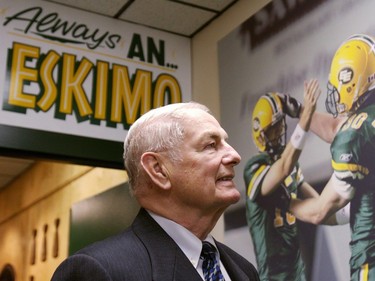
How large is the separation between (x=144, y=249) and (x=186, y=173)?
22 cm

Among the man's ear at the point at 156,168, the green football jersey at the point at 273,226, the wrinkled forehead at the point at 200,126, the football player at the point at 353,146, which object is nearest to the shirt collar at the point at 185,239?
the man's ear at the point at 156,168

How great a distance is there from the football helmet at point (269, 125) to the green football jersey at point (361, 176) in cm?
46

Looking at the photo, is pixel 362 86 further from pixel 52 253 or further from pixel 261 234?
pixel 52 253

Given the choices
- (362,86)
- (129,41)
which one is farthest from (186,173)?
(129,41)

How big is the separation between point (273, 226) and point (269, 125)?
503mm

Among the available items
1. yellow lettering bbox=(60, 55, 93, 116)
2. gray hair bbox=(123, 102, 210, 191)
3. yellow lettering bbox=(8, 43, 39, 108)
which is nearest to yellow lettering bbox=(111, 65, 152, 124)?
yellow lettering bbox=(60, 55, 93, 116)

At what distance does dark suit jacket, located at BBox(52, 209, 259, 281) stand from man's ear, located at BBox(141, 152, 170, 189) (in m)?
0.10

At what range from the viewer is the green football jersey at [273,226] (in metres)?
2.55

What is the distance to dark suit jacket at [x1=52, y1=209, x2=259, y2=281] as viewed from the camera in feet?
4.17

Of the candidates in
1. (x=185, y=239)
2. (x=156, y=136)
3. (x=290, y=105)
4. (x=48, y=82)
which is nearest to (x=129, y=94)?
(x=48, y=82)

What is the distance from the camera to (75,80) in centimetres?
325

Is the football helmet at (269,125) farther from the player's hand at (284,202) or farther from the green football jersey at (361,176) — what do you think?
the green football jersey at (361,176)

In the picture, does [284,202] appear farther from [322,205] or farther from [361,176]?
[361,176]

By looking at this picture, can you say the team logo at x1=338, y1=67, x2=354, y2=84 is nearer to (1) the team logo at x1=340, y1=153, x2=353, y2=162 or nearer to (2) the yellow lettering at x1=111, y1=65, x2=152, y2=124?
(1) the team logo at x1=340, y1=153, x2=353, y2=162
